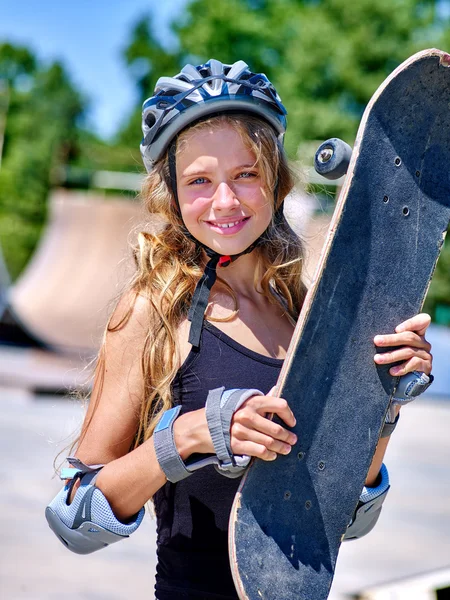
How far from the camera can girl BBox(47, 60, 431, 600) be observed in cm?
179

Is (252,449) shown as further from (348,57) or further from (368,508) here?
(348,57)

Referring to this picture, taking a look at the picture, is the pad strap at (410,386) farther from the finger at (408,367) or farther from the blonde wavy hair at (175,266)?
the blonde wavy hair at (175,266)

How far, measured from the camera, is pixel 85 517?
5.82ft

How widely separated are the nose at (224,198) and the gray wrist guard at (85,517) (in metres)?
0.65

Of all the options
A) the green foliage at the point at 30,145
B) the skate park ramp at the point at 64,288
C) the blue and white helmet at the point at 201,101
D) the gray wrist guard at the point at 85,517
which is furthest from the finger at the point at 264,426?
the green foliage at the point at 30,145

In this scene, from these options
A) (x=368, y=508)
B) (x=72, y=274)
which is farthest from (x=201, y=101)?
(x=72, y=274)

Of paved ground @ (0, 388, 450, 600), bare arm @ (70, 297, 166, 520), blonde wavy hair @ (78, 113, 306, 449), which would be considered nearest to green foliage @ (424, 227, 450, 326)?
paved ground @ (0, 388, 450, 600)

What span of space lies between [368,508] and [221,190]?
851 millimetres

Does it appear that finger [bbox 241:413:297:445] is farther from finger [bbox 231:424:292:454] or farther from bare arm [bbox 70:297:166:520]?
bare arm [bbox 70:297:166:520]

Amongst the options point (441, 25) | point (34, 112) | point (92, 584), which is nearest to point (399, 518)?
point (92, 584)

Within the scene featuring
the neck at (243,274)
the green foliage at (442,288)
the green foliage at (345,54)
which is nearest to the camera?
the neck at (243,274)

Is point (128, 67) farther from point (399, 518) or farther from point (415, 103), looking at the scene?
point (415, 103)

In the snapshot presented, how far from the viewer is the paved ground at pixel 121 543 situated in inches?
191

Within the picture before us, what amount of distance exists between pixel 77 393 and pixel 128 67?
174 feet
